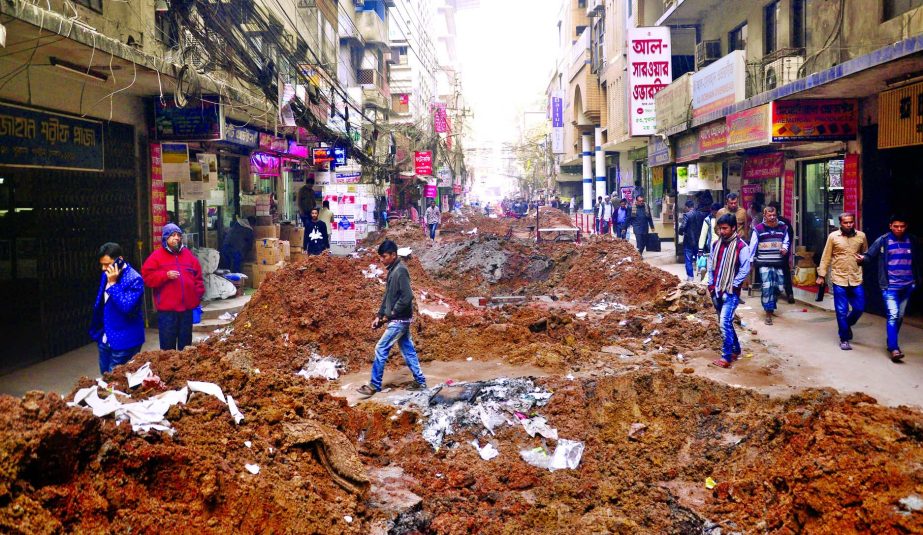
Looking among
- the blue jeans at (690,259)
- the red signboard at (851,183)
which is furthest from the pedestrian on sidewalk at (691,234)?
the red signboard at (851,183)

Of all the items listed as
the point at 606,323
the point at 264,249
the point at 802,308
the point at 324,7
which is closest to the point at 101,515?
the point at 606,323

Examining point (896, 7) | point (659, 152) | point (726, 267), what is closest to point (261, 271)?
point (726, 267)

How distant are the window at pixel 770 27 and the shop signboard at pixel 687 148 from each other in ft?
9.05

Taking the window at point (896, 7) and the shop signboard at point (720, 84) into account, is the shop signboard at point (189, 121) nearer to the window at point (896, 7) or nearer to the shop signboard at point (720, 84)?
the shop signboard at point (720, 84)

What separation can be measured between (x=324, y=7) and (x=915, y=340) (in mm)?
24366

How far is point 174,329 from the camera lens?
9.20 m

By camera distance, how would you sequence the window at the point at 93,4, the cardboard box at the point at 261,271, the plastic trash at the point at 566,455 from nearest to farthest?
the plastic trash at the point at 566,455 → the window at the point at 93,4 → the cardboard box at the point at 261,271

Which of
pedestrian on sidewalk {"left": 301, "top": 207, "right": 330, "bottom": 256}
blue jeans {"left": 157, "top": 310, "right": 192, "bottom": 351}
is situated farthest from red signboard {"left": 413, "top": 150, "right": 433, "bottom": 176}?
blue jeans {"left": 157, "top": 310, "right": 192, "bottom": 351}

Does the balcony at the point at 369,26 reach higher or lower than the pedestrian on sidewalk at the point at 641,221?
higher

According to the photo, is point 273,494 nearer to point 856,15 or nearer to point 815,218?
point 856,15

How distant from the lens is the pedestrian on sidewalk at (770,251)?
41.3 feet

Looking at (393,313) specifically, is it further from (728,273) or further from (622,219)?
(622,219)

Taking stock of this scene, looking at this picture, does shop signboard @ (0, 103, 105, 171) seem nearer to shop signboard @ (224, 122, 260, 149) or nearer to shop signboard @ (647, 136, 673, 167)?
shop signboard @ (224, 122, 260, 149)

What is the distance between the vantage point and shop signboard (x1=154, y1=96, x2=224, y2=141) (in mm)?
13125
